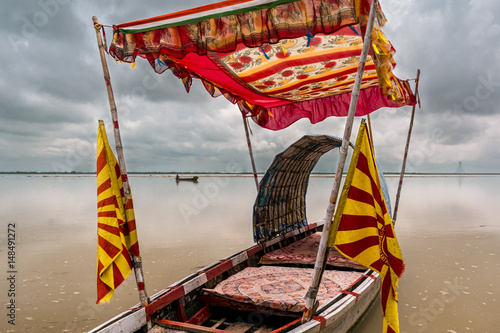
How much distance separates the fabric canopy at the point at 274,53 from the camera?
103 inches

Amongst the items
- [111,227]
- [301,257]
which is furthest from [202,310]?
[301,257]

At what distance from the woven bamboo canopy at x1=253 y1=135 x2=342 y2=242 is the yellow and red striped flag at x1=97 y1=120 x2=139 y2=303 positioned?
3.09 metres

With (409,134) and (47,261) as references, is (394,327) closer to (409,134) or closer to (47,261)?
(409,134)

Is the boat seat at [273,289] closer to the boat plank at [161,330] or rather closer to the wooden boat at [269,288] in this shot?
the wooden boat at [269,288]

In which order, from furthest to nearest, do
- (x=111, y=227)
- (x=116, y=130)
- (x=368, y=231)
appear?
(x=116, y=130) < (x=111, y=227) < (x=368, y=231)

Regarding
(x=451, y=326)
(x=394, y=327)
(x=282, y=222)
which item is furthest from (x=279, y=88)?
(x=451, y=326)

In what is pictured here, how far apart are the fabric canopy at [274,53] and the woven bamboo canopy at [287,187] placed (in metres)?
0.70

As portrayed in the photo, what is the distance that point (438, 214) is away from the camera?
14.4 m

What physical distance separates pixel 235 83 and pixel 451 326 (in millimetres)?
4611

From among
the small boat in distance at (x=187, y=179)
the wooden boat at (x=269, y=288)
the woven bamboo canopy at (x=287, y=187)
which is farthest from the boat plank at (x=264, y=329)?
the small boat in distance at (x=187, y=179)

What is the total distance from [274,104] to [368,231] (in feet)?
13.0

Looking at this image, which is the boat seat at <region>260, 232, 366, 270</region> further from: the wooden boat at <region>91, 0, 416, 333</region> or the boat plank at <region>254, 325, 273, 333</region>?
the boat plank at <region>254, 325, 273, 333</region>

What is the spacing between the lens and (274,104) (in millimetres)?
6109

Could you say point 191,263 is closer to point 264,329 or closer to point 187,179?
point 264,329
